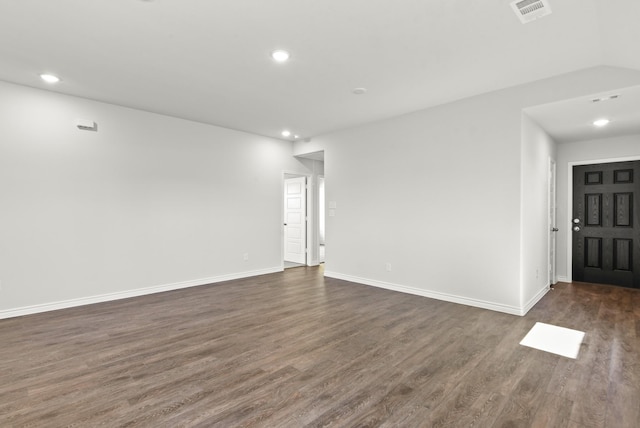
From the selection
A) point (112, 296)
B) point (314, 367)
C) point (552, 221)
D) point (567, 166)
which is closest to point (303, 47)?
point (314, 367)

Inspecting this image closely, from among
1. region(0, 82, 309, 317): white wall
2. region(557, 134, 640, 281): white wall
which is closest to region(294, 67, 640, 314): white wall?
region(557, 134, 640, 281): white wall

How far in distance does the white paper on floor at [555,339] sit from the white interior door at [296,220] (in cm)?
485

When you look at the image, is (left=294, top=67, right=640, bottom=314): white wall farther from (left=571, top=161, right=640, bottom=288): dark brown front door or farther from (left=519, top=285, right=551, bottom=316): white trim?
(left=571, top=161, right=640, bottom=288): dark brown front door

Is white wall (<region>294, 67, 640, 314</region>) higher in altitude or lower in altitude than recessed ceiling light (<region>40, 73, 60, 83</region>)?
lower

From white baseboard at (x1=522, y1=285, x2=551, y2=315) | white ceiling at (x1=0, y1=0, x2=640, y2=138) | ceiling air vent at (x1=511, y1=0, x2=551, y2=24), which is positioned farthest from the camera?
white baseboard at (x1=522, y1=285, x2=551, y2=315)

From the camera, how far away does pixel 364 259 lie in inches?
220

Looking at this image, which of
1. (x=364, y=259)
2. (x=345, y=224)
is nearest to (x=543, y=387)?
(x=364, y=259)

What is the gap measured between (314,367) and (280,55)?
2.81 meters

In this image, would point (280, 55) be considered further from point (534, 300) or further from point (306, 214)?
point (306, 214)

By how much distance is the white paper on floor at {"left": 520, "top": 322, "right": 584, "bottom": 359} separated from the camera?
2934 millimetres

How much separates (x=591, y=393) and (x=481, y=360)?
72 centimetres

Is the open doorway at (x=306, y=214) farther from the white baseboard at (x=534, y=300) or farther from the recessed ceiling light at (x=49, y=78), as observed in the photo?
the white baseboard at (x=534, y=300)

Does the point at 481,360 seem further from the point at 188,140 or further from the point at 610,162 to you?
the point at 188,140

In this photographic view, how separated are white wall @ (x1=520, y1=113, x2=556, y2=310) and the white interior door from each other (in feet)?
14.5
